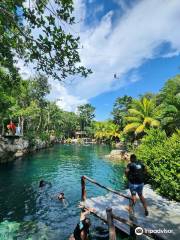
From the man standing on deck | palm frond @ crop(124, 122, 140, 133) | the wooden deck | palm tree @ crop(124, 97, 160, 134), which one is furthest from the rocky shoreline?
the man standing on deck

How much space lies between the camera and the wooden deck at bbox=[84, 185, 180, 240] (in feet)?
26.7

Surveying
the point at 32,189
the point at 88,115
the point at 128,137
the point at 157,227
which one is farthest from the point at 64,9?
the point at 88,115

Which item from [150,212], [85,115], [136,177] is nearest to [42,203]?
[150,212]

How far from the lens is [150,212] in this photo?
9562 mm

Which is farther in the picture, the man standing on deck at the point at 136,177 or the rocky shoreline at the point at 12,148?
the rocky shoreline at the point at 12,148

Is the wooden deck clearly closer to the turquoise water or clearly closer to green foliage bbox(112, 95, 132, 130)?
the turquoise water

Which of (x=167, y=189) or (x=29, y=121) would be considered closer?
(x=167, y=189)

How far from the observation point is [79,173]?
26.2m

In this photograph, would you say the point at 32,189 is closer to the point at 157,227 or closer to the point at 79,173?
the point at 79,173

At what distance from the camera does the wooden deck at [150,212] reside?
26.7 feet

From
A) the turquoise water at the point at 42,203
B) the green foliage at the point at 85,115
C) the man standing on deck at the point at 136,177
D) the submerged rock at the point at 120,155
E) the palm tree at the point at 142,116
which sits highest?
the green foliage at the point at 85,115

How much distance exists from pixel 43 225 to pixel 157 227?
618cm

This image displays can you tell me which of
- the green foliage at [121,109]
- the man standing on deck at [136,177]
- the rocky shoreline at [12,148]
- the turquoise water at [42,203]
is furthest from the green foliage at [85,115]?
the man standing on deck at [136,177]

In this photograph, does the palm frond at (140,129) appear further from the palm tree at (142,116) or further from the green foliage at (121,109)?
the green foliage at (121,109)
